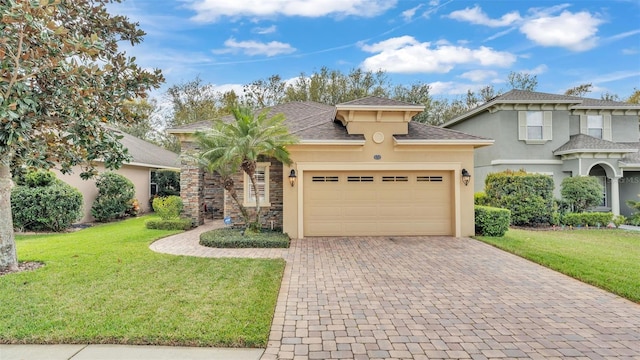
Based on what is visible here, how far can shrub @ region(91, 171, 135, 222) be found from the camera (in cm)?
1380

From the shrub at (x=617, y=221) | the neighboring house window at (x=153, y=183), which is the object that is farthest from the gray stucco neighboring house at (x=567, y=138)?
the neighboring house window at (x=153, y=183)

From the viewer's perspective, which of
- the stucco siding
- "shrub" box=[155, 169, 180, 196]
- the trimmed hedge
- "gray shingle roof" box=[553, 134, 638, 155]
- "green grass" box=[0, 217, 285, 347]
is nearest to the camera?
"green grass" box=[0, 217, 285, 347]

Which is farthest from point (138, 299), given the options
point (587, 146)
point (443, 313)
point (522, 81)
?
point (522, 81)

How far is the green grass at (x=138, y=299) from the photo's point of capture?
12.0ft

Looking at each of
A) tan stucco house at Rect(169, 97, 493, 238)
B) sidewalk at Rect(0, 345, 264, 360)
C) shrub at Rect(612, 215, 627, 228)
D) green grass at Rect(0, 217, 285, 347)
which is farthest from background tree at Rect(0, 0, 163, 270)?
shrub at Rect(612, 215, 627, 228)

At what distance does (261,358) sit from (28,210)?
41.2 ft

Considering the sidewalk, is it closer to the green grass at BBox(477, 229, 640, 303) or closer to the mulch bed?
the mulch bed

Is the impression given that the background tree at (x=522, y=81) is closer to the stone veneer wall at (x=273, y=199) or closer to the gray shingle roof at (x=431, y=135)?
the gray shingle roof at (x=431, y=135)

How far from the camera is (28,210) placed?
11.0 metres

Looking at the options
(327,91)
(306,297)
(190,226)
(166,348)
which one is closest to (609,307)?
(306,297)

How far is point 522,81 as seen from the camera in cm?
2684

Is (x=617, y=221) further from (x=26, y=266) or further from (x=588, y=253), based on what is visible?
(x=26, y=266)

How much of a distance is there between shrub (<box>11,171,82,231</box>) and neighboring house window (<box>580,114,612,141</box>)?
24179 millimetres

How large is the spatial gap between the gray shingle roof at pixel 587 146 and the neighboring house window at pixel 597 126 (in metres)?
0.84
